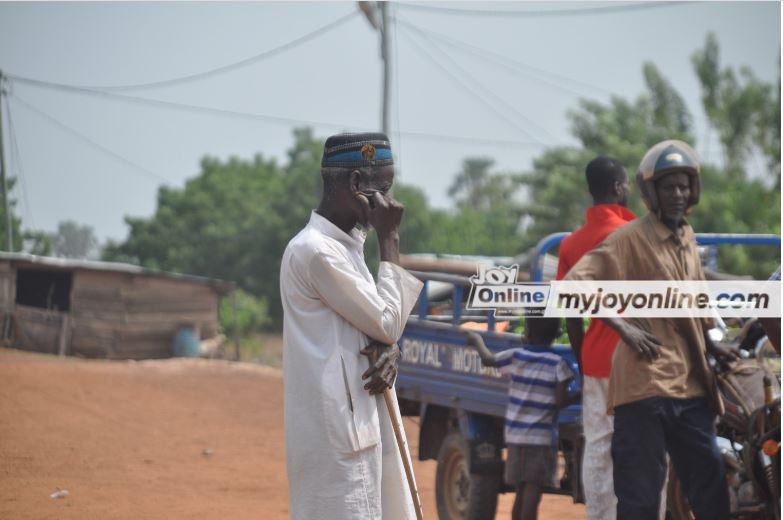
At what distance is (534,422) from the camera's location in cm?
626

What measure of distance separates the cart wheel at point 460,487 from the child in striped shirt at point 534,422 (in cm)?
78

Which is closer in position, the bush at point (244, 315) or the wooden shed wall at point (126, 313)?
the wooden shed wall at point (126, 313)

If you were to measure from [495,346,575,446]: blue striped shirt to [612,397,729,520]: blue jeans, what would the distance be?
1.39 meters

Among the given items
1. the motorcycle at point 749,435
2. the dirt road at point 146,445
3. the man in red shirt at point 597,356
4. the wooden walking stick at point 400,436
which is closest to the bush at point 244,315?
the dirt road at point 146,445

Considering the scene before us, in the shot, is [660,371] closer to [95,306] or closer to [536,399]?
[536,399]

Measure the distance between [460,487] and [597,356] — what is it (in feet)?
7.94

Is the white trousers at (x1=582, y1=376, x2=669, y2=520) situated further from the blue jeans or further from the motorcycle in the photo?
the blue jeans

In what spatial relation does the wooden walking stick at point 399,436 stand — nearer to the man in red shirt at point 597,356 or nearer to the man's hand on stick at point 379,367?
the man's hand on stick at point 379,367

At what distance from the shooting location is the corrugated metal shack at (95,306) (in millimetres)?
25594

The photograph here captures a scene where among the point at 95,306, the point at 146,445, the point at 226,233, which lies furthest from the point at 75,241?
the point at 146,445

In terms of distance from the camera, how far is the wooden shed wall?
1020 inches

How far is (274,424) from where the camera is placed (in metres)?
15.2

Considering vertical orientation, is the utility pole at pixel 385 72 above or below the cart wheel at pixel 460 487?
above

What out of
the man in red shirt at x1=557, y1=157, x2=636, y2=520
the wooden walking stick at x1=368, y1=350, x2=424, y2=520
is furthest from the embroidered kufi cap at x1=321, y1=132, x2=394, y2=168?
the man in red shirt at x1=557, y1=157, x2=636, y2=520
